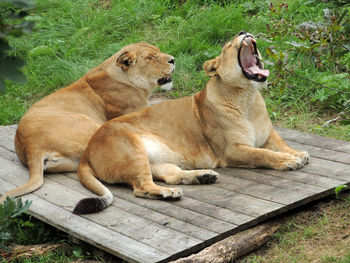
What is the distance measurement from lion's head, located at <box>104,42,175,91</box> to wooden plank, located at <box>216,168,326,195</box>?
4.92ft

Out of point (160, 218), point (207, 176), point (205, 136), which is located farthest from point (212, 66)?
point (160, 218)

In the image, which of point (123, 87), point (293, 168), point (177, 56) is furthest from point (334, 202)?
point (177, 56)

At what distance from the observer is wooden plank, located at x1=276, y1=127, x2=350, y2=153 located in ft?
17.2

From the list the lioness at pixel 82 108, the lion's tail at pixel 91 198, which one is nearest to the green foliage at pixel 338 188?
the lion's tail at pixel 91 198

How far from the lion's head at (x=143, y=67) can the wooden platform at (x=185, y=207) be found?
1.46 metres

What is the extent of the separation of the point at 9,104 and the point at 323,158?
14.3ft

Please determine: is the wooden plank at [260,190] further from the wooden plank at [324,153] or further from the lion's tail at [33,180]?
the lion's tail at [33,180]

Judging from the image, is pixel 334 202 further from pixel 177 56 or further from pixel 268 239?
pixel 177 56

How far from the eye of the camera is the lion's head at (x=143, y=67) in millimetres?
6004

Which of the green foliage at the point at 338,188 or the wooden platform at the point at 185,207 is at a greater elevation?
the green foliage at the point at 338,188

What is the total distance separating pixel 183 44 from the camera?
8.28 meters

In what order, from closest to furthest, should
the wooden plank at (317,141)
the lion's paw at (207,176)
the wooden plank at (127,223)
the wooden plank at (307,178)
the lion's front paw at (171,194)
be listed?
the wooden plank at (127,223)
the lion's front paw at (171,194)
the wooden plank at (307,178)
the lion's paw at (207,176)
the wooden plank at (317,141)

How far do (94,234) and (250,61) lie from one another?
2.08 metres

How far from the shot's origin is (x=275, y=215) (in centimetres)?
404
